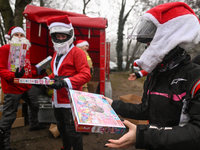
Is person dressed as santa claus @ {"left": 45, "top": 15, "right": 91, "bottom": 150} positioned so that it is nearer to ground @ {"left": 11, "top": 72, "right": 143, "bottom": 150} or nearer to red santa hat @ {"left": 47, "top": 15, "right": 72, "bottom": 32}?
red santa hat @ {"left": 47, "top": 15, "right": 72, "bottom": 32}

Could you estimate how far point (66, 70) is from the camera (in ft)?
6.98

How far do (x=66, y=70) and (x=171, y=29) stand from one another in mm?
1569

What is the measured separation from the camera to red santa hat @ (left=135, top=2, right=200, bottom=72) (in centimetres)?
96

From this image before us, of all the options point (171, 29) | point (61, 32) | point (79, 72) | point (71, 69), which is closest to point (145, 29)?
point (171, 29)

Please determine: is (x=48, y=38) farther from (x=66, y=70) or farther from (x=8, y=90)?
(x=66, y=70)

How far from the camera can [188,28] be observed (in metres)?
0.97

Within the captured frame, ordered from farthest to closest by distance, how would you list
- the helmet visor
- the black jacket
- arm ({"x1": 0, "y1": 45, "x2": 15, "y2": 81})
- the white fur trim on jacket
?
arm ({"x1": 0, "y1": 45, "x2": 15, "y2": 81})
the helmet visor
the white fur trim on jacket
the black jacket

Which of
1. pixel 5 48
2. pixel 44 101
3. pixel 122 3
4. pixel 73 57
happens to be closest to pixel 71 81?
pixel 73 57

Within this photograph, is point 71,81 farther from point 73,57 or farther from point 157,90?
point 157,90

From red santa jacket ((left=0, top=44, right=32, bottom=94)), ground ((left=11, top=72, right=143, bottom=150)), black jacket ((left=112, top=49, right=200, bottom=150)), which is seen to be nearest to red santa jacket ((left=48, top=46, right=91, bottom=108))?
red santa jacket ((left=0, top=44, right=32, bottom=94))

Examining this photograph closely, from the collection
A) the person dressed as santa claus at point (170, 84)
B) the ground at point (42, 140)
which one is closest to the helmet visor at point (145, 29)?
the person dressed as santa claus at point (170, 84)

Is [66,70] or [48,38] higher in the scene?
[48,38]

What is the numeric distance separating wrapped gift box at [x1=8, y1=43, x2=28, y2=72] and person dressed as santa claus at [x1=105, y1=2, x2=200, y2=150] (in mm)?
2367

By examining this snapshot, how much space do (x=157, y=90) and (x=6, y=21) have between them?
783 centimetres
